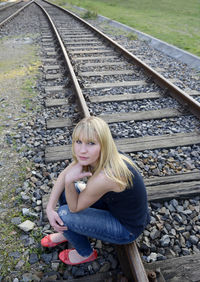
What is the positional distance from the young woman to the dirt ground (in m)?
0.37

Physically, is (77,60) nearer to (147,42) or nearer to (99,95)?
(99,95)

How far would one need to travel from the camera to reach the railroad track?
2723 mm

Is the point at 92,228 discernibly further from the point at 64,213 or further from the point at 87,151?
the point at 87,151

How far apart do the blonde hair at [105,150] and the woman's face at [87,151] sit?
0.07 ft

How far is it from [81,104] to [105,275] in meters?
2.66

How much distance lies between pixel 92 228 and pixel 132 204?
376 millimetres

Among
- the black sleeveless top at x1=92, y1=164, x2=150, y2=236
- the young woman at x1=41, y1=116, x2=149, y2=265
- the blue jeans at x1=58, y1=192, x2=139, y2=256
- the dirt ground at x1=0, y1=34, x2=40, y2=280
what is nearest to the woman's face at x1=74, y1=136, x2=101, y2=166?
the young woman at x1=41, y1=116, x2=149, y2=265

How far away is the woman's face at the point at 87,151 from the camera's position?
1659mm

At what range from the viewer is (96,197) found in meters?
1.73

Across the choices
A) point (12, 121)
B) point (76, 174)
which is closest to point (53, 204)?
point (76, 174)

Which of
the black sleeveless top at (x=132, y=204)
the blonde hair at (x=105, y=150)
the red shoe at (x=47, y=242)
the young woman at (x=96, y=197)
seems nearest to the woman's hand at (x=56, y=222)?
the young woman at (x=96, y=197)

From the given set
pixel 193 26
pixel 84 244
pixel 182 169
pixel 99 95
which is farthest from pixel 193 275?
pixel 193 26

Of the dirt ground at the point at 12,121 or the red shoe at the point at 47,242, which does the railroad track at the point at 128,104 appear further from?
the red shoe at the point at 47,242

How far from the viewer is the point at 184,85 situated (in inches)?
209
